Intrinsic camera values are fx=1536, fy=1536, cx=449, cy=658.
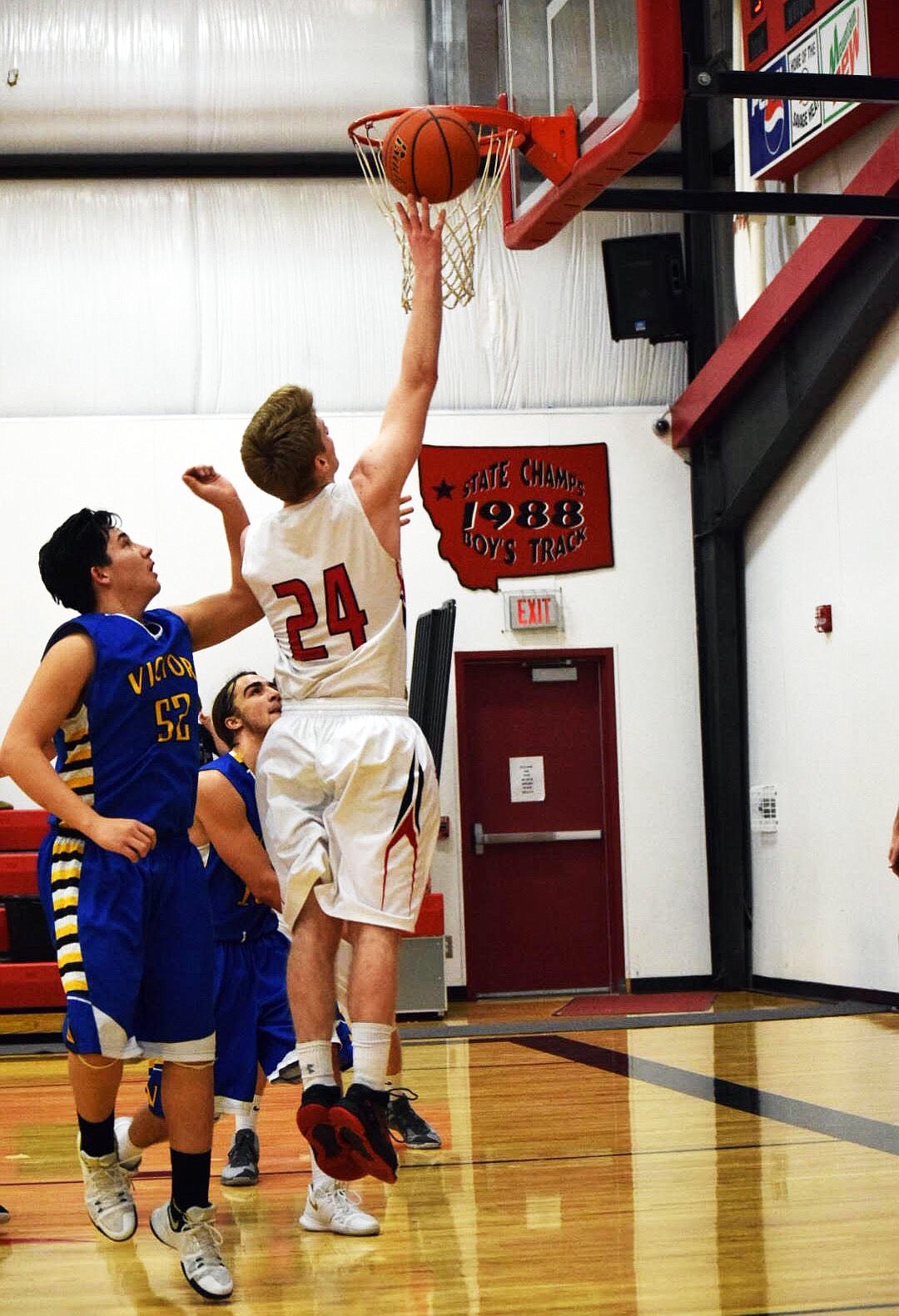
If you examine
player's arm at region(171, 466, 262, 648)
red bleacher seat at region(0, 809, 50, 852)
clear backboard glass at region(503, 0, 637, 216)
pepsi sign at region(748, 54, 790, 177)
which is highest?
pepsi sign at region(748, 54, 790, 177)

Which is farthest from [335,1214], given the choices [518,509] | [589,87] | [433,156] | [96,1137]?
[518,509]

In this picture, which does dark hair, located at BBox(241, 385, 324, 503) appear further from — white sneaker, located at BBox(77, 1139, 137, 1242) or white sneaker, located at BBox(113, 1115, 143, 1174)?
white sneaker, located at BBox(113, 1115, 143, 1174)

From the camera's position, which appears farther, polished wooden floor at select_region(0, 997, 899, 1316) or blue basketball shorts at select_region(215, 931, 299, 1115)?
blue basketball shorts at select_region(215, 931, 299, 1115)

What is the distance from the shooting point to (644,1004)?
9961mm

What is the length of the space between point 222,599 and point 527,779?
7.30m

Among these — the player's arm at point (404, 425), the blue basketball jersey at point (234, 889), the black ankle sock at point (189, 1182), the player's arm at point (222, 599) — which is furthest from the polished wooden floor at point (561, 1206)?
the player's arm at point (404, 425)

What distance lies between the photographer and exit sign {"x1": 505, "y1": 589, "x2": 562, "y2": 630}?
424 inches

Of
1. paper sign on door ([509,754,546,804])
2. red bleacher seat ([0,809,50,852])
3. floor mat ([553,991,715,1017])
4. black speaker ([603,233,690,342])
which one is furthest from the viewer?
paper sign on door ([509,754,546,804])

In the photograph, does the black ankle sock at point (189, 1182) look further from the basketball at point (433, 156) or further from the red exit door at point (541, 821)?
the red exit door at point (541, 821)

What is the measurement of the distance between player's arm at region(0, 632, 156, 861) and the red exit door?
7519 millimetres

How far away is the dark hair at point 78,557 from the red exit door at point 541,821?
7.30m

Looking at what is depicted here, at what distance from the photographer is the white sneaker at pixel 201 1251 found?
308 cm

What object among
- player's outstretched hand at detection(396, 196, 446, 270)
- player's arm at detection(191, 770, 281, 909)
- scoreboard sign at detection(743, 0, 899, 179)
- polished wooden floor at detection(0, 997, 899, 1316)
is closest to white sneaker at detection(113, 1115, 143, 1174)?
polished wooden floor at detection(0, 997, 899, 1316)

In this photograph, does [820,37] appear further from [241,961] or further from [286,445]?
[241,961]
